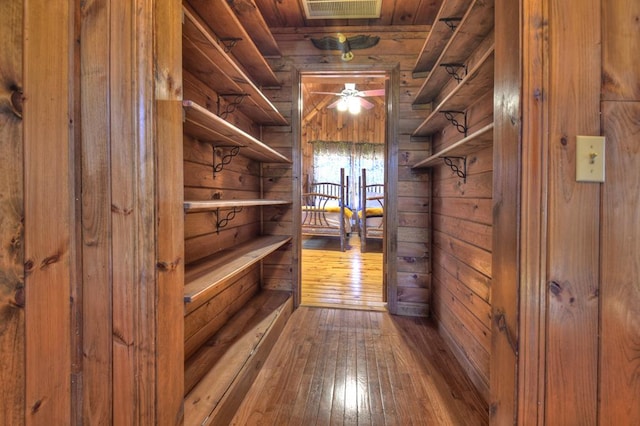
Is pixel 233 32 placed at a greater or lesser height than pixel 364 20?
lesser

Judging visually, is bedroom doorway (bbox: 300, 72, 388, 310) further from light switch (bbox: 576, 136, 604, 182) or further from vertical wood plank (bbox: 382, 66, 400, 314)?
light switch (bbox: 576, 136, 604, 182)

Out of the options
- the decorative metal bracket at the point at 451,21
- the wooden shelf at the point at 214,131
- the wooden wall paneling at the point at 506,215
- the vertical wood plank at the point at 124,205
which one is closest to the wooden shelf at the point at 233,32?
the wooden shelf at the point at 214,131

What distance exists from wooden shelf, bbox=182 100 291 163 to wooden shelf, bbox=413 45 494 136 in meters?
1.03

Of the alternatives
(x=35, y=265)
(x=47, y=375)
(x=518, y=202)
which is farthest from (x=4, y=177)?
(x=518, y=202)

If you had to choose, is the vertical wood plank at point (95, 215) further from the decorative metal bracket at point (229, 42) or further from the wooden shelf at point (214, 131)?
the decorative metal bracket at point (229, 42)

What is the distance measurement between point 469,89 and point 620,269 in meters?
0.99

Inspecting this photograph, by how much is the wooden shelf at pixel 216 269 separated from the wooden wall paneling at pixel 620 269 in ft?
3.94

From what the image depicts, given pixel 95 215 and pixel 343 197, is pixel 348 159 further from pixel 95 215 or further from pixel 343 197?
pixel 95 215

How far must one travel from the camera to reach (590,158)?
0.66 meters

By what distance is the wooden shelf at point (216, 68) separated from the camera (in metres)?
1.12

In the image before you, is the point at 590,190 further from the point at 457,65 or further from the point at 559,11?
the point at 457,65

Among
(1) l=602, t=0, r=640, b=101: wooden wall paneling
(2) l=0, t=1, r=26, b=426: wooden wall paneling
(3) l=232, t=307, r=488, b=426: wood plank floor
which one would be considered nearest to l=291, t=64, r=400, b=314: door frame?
(3) l=232, t=307, r=488, b=426: wood plank floor

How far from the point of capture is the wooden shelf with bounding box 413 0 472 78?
1.39 meters

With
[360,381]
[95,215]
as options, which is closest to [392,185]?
[360,381]
